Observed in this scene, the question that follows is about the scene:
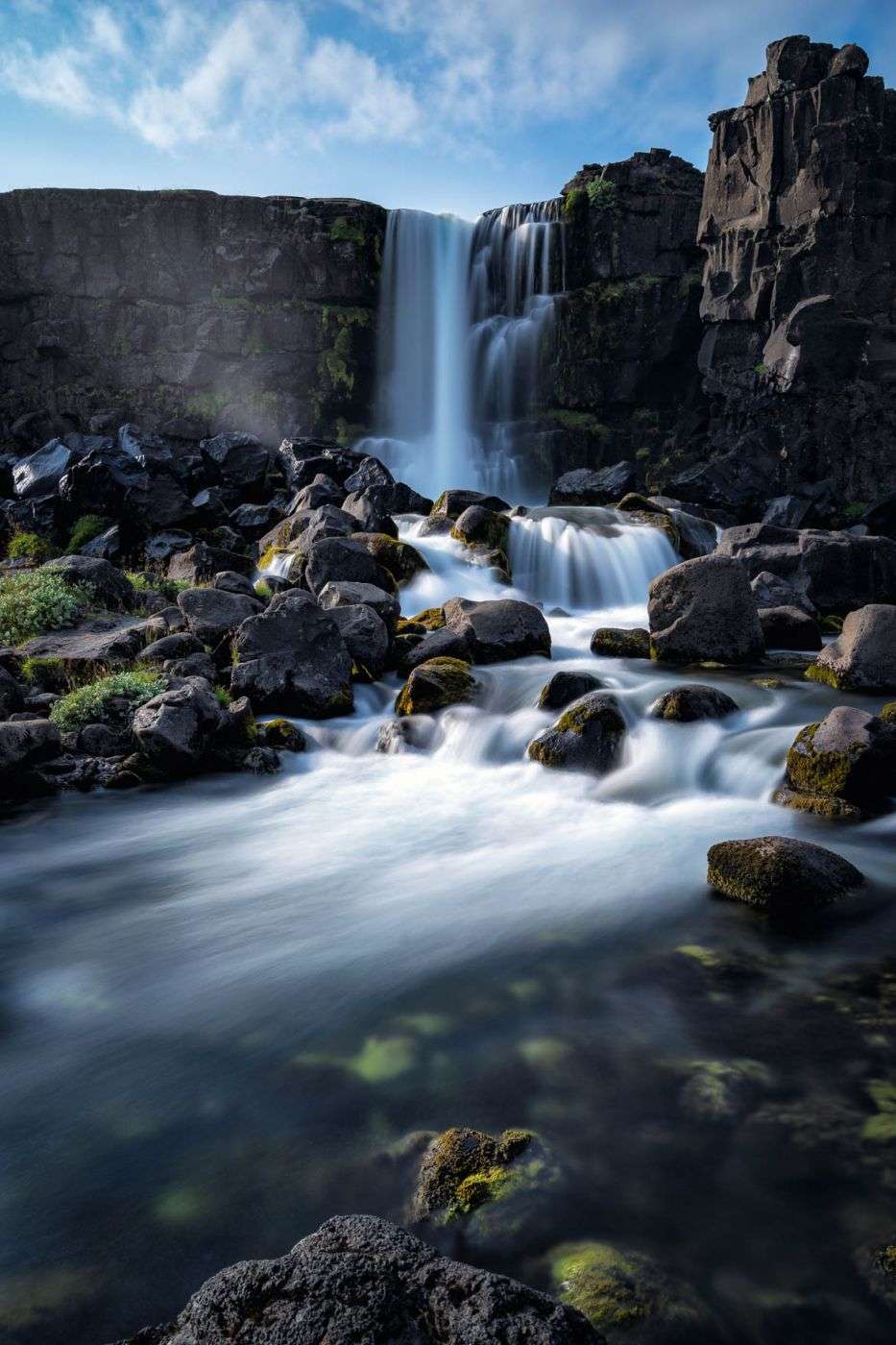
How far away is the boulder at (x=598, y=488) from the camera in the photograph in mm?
23766

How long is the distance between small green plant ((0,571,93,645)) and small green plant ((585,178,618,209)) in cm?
2799

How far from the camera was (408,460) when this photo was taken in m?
33.2

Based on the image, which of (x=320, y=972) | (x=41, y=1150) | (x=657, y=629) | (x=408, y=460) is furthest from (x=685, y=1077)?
(x=408, y=460)

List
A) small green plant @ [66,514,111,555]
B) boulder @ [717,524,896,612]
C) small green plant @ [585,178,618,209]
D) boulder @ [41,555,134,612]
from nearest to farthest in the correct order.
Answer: boulder @ [41,555,134,612], boulder @ [717,524,896,612], small green plant @ [66,514,111,555], small green plant @ [585,178,618,209]

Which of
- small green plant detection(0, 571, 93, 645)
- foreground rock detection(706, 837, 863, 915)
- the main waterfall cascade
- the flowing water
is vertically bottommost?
the flowing water

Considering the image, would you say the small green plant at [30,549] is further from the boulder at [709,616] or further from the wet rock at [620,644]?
the boulder at [709,616]

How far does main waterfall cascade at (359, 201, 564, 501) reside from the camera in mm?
33062

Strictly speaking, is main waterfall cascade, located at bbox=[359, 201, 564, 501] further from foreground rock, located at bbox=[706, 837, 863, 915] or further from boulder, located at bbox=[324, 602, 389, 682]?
foreground rock, located at bbox=[706, 837, 863, 915]

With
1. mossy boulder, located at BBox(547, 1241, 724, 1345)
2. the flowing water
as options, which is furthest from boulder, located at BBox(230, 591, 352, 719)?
mossy boulder, located at BBox(547, 1241, 724, 1345)

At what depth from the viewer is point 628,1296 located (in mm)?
2537

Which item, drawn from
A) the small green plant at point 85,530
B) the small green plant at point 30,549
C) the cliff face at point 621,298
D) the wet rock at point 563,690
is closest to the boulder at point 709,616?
the wet rock at point 563,690

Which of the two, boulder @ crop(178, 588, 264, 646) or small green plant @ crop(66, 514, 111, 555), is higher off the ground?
small green plant @ crop(66, 514, 111, 555)

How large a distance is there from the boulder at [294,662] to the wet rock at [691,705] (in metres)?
3.71

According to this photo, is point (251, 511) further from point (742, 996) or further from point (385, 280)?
point (385, 280)
